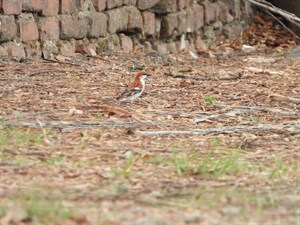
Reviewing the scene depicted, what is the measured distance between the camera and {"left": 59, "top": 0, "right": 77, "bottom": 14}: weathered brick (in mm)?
8375

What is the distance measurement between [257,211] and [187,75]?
445 centimetres

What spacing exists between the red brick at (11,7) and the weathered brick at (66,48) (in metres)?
0.68

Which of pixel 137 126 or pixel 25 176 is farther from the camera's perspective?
pixel 137 126

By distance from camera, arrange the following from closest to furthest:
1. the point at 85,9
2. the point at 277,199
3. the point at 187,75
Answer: the point at 277,199
the point at 187,75
the point at 85,9

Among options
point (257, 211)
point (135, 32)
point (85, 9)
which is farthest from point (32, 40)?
point (257, 211)

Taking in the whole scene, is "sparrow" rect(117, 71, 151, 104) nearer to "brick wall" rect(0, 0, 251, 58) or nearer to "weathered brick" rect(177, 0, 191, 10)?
"brick wall" rect(0, 0, 251, 58)

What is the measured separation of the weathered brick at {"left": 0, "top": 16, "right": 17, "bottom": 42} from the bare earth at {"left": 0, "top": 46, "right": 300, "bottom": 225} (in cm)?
25

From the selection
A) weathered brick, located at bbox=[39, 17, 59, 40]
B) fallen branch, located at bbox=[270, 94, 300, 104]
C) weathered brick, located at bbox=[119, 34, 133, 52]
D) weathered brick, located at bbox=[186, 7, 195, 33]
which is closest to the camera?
fallen branch, located at bbox=[270, 94, 300, 104]

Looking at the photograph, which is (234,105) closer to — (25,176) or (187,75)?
(187,75)

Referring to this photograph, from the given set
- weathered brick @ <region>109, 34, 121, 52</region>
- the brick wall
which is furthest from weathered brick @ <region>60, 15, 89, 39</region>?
weathered brick @ <region>109, 34, 121, 52</region>

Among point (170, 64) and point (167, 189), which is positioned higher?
point (167, 189)

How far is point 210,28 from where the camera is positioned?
11.5 m

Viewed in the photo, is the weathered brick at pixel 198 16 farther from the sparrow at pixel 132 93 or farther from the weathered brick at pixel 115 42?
the sparrow at pixel 132 93

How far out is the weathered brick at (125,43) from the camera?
940cm
